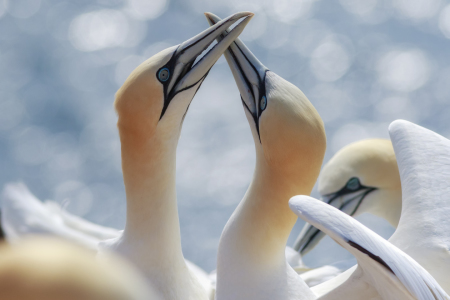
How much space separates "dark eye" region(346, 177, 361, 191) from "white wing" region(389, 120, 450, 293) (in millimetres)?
1092

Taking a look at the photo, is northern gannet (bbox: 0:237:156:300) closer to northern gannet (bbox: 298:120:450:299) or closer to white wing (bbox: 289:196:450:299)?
white wing (bbox: 289:196:450:299)

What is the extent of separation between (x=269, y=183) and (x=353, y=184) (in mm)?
1850

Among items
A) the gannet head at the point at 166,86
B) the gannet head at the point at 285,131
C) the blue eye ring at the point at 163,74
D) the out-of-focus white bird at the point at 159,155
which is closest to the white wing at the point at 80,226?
the out-of-focus white bird at the point at 159,155

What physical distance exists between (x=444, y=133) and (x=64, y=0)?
8273mm

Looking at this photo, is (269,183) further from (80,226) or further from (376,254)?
(80,226)

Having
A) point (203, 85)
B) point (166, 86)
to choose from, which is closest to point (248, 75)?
point (166, 86)

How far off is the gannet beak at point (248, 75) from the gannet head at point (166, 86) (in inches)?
3.3

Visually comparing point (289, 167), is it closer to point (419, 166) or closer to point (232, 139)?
point (419, 166)

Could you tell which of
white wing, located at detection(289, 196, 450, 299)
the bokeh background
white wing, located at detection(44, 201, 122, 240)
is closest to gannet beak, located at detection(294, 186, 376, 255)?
white wing, located at detection(44, 201, 122, 240)

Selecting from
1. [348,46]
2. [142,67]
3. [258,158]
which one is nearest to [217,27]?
[142,67]

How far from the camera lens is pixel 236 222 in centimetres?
338

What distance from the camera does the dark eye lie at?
4934 mm

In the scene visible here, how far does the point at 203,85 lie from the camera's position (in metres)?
12.2

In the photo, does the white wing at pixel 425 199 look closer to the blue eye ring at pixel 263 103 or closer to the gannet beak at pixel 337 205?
the blue eye ring at pixel 263 103
